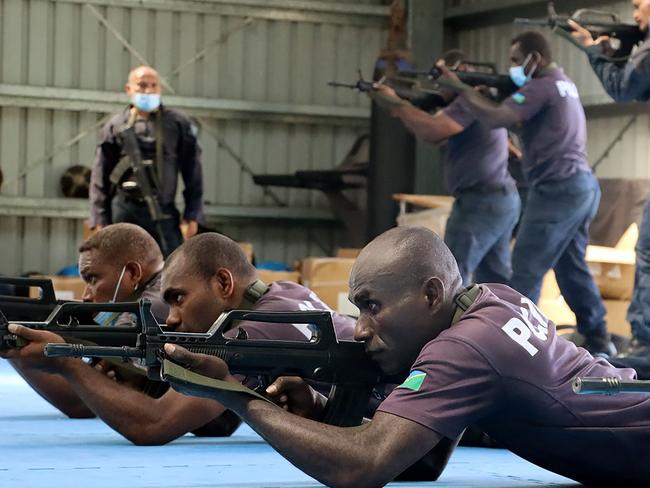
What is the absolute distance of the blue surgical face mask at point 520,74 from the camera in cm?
912

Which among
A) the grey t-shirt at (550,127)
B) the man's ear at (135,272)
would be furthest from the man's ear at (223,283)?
the grey t-shirt at (550,127)

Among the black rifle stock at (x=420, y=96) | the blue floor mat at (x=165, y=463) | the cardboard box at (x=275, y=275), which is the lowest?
the cardboard box at (x=275, y=275)

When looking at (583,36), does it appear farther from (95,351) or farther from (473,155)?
(95,351)

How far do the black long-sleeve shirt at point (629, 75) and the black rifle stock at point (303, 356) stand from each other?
405cm

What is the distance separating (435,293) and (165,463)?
142 cm

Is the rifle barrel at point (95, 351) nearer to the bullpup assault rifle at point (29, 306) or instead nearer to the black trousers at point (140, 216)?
the bullpup assault rifle at point (29, 306)

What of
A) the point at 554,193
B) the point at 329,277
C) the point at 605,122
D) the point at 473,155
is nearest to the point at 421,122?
the point at 473,155

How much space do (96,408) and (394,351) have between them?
152 centimetres

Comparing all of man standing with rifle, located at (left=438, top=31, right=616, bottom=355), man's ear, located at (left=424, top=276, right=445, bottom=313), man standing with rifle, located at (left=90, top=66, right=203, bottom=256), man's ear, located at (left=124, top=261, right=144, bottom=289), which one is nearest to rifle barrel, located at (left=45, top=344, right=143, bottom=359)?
man's ear, located at (left=424, top=276, right=445, bottom=313)

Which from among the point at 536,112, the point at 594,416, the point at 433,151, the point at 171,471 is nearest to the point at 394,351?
the point at 594,416

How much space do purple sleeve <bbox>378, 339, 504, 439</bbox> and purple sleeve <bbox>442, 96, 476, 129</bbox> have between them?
20.4 ft

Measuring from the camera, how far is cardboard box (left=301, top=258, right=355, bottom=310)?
12820mm

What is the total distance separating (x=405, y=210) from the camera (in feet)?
49.0

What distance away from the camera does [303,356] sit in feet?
11.7
